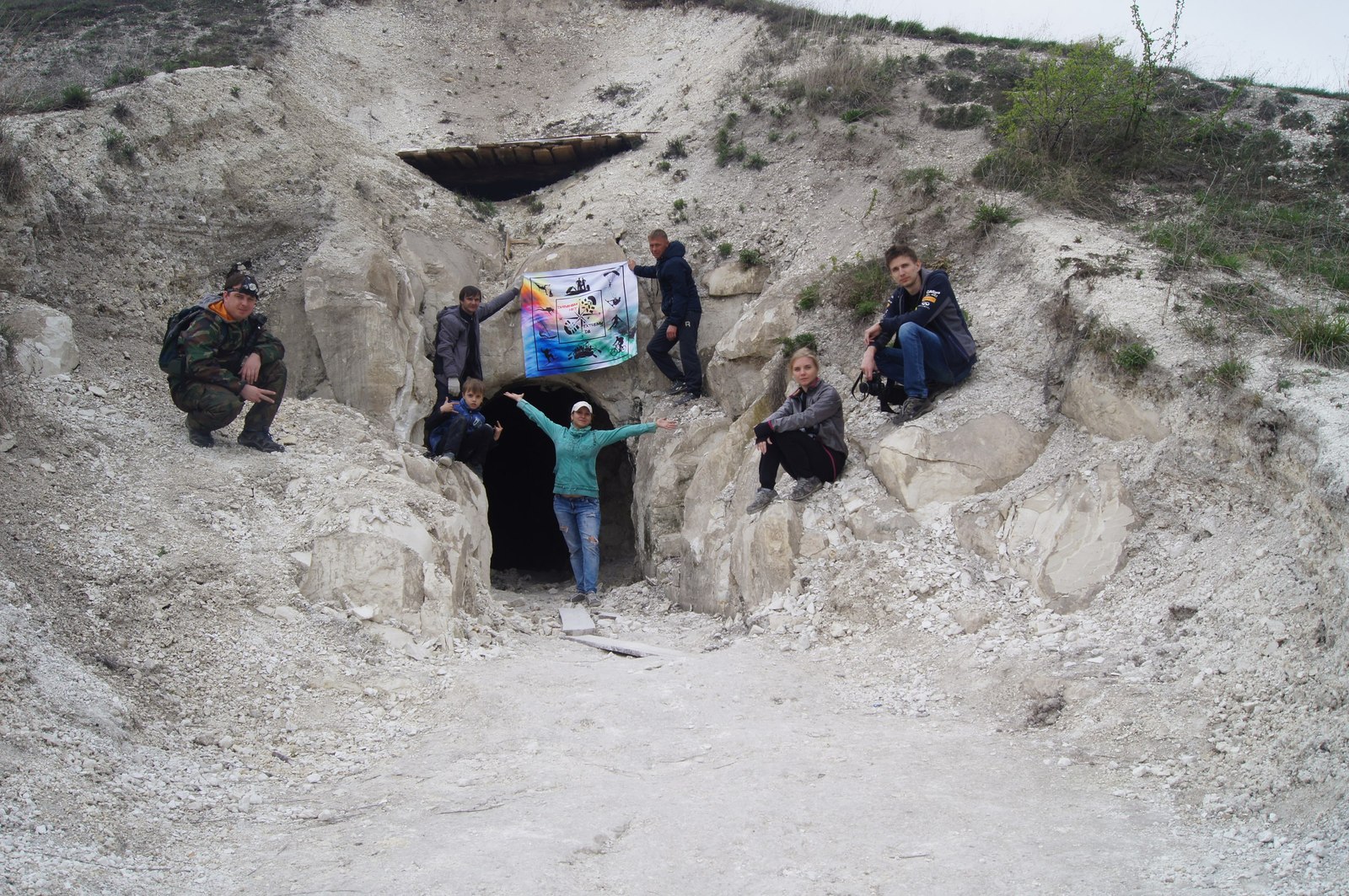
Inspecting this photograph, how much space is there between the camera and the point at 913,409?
7727 mm

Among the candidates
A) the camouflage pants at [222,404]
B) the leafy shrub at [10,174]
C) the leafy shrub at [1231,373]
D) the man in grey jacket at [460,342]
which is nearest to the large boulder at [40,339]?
the camouflage pants at [222,404]

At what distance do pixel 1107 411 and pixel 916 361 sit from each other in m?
1.41

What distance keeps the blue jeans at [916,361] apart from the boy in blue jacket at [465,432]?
378cm

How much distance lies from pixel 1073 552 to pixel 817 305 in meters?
4.25

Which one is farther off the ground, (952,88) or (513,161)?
(952,88)

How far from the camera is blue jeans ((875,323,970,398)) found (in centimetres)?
730

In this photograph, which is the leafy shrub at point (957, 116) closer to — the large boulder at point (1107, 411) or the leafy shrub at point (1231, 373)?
the large boulder at point (1107, 411)

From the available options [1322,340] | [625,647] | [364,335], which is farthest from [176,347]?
[1322,340]

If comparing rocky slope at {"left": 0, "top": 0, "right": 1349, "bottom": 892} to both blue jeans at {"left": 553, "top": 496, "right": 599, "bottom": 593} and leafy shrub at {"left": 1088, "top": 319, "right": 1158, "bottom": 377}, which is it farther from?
blue jeans at {"left": 553, "top": 496, "right": 599, "bottom": 593}

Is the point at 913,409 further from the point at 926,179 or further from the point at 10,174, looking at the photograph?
the point at 10,174

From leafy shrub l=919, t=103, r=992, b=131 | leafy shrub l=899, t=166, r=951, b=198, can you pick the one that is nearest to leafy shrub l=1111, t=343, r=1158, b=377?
leafy shrub l=899, t=166, r=951, b=198

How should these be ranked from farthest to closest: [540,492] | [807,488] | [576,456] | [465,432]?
1. [540,492]
2. [465,432]
3. [576,456]
4. [807,488]

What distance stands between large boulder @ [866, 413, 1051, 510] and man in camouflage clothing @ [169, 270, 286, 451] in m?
5.00

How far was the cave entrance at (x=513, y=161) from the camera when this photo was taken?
13016 millimetres
